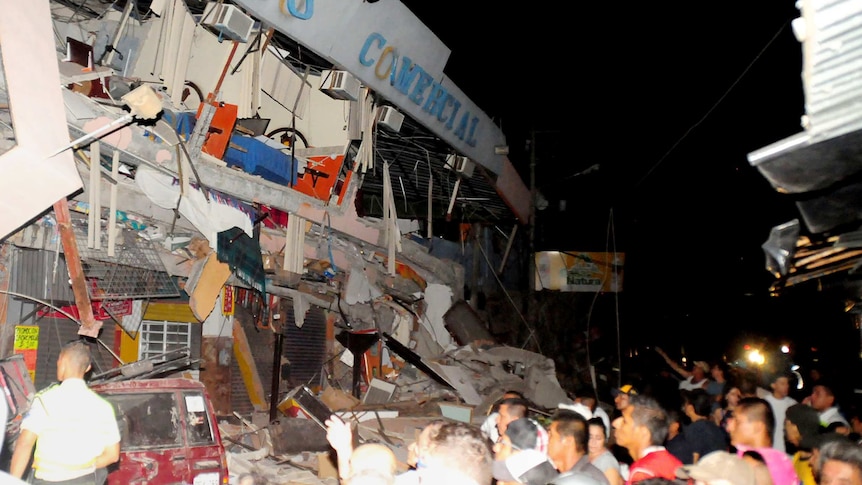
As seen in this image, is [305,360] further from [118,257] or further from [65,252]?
[65,252]

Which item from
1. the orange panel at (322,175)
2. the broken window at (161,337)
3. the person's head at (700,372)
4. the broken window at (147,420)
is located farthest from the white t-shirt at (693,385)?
the broken window at (161,337)

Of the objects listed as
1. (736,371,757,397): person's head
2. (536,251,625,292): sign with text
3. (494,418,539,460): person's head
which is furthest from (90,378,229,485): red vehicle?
(536,251,625,292): sign with text

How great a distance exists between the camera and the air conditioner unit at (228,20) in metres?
10.5

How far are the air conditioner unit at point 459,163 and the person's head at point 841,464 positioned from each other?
1270cm

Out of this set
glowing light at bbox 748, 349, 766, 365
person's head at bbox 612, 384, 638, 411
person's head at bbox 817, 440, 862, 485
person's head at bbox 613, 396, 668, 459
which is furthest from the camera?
glowing light at bbox 748, 349, 766, 365

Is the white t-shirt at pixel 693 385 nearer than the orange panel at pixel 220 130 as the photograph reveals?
Yes

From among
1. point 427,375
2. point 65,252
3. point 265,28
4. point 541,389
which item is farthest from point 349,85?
point 541,389

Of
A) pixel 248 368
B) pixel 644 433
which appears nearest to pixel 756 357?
pixel 248 368

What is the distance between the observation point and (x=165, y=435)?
716 cm

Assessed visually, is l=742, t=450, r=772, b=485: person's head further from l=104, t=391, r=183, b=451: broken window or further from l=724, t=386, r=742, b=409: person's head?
l=104, t=391, r=183, b=451: broken window

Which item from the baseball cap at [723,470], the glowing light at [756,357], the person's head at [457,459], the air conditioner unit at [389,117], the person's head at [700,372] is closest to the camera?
the person's head at [457,459]

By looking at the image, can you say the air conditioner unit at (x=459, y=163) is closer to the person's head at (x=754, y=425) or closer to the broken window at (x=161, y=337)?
the broken window at (x=161, y=337)

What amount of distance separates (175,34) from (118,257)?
3.90 meters

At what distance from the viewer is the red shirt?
4738 millimetres
